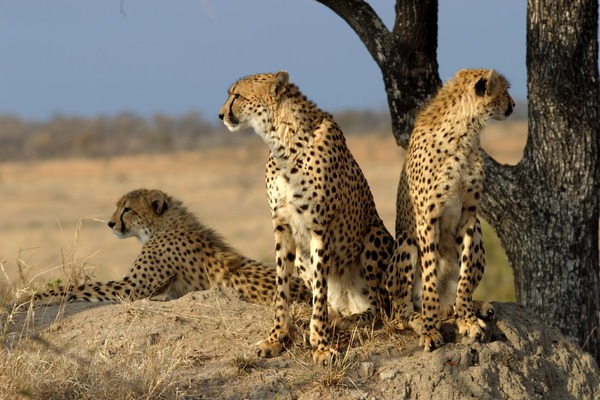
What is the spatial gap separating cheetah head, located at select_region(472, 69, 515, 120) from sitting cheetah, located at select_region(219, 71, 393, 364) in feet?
2.12

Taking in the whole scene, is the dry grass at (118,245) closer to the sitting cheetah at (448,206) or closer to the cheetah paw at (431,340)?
the cheetah paw at (431,340)

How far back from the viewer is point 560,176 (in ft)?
18.1

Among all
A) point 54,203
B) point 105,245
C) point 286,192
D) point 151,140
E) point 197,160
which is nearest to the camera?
point 286,192

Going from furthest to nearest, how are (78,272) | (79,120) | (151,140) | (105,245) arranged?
(79,120) → (151,140) → (105,245) → (78,272)

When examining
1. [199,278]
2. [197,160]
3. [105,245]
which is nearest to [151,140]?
[197,160]

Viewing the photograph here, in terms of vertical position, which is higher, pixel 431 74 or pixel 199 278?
pixel 431 74

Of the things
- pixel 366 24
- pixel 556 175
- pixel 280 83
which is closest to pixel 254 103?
pixel 280 83

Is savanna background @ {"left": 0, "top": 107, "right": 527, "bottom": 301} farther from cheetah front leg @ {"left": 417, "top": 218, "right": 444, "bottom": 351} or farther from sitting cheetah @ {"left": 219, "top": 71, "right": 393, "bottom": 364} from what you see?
cheetah front leg @ {"left": 417, "top": 218, "right": 444, "bottom": 351}

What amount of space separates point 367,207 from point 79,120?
1827 inches

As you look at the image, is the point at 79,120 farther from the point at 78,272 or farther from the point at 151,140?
the point at 78,272

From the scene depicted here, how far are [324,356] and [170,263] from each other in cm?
168

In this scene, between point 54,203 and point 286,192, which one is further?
point 54,203

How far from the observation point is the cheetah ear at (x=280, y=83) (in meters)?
4.65

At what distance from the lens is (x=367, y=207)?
5.04 meters
